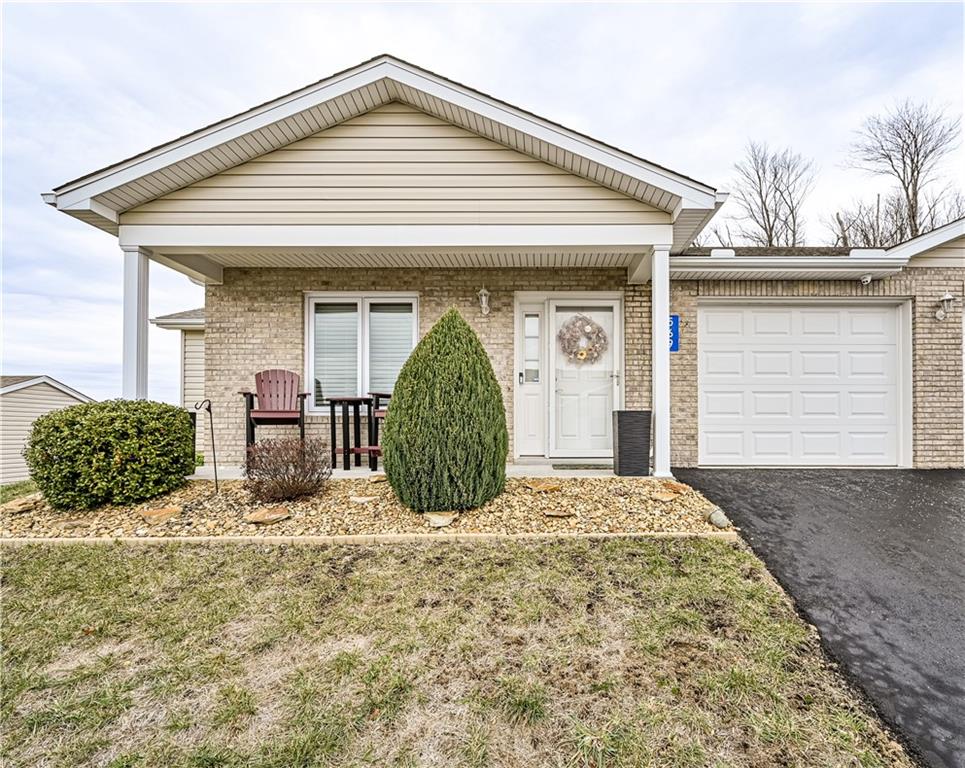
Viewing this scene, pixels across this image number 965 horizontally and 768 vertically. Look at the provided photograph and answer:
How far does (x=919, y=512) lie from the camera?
165 inches

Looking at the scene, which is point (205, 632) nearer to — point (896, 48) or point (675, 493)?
point (675, 493)

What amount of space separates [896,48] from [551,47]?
8.97m

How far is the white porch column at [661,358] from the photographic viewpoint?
4.83 metres

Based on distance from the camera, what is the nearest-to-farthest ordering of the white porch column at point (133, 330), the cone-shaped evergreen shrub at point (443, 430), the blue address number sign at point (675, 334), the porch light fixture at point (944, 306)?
1. the cone-shaped evergreen shrub at point (443, 430)
2. the white porch column at point (133, 330)
3. the porch light fixture at point (944, 306)
4. the blue address number sign at point (675, 334)

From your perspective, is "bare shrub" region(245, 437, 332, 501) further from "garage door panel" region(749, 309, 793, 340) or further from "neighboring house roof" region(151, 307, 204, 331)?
"neighboring house roof" region(151, 307, 204, 331)

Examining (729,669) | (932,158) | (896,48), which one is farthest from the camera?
(932,158)

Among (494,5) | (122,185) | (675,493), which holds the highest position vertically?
(494,5)

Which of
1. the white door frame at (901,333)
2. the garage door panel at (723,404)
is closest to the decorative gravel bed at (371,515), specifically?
the garage door panel at (723,404)

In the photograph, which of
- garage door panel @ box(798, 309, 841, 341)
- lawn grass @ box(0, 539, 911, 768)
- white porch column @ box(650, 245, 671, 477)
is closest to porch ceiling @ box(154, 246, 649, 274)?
white porch column @ box(650, 245, 671, 477)

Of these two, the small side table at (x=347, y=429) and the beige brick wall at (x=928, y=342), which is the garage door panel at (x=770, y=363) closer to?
the beige brick wall at (x=928, y=342)

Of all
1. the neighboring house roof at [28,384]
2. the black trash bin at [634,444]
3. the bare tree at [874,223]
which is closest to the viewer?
the black trash bin at [634,444]

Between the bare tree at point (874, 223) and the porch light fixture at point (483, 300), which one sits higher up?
the bare tree at point (874, 223)

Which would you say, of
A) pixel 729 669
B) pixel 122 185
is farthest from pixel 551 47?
pixel 729 669

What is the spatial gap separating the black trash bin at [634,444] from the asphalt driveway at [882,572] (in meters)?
0.63
